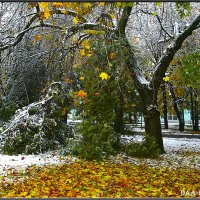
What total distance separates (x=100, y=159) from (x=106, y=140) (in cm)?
60

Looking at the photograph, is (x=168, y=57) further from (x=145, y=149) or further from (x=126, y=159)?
(x=126, y=159)

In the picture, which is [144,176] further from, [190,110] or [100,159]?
[190,110]

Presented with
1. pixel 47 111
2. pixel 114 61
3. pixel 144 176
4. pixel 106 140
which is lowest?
pixel 144 176

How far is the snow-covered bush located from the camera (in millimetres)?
7920

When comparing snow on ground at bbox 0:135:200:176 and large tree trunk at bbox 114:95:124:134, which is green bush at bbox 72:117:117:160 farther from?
large tree trunk at bbox 114:95:124:134

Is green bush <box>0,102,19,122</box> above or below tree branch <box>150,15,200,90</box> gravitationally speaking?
below

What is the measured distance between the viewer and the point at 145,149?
7910 mm

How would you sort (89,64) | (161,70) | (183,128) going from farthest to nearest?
(183,128), (161,70), (89,64)

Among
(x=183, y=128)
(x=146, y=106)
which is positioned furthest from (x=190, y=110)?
(x=146, y=106)

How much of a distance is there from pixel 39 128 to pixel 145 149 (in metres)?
2.68

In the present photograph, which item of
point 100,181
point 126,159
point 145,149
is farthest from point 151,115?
point 100,181

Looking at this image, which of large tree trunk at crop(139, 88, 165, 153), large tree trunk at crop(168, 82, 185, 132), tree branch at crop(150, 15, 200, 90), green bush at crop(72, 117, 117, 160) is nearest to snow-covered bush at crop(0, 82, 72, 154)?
green bush at crop(72, 117, 117, 160)

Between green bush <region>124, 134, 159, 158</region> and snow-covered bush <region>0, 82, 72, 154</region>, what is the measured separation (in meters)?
1.88

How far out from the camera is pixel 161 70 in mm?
8406
